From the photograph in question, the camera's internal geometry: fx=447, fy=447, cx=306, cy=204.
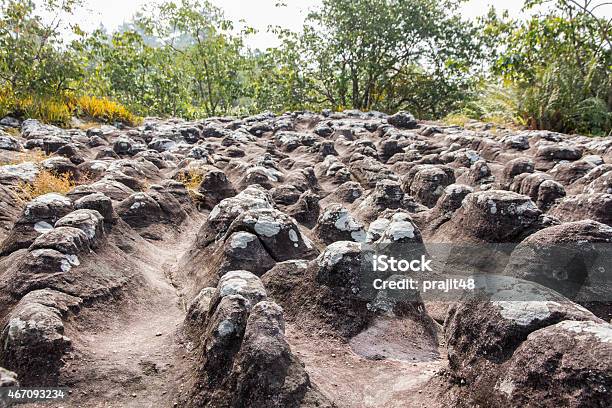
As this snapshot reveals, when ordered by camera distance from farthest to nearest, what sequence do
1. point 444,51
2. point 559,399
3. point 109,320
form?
point 444,51, point 109,320, point 559,399

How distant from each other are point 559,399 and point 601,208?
13.9 ft

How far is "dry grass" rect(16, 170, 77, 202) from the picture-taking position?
6.85 metres

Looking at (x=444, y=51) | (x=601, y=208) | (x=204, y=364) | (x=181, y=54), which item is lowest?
(x=204, y=364)

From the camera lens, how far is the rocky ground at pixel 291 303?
2.58 metres

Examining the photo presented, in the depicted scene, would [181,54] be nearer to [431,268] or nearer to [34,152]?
[34,152]

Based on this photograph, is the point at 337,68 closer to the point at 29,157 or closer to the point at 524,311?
the point at 29,157

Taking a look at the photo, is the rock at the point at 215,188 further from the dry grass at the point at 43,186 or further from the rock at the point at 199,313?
the rock at the point at 199,313

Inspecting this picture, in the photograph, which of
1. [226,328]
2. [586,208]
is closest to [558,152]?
[586,208]

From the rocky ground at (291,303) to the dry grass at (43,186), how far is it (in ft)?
0.55

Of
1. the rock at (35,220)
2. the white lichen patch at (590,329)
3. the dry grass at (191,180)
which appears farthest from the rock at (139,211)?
the white lichen patch at (590,329)

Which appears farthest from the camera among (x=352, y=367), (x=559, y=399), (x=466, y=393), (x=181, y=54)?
(x=181, y=54)

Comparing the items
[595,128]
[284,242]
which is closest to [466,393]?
[284,242]

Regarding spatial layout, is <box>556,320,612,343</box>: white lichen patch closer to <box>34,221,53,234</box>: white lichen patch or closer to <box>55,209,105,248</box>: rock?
<box>55,209,105,248</box>: rock

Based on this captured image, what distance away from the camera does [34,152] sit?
9750 millimetres
